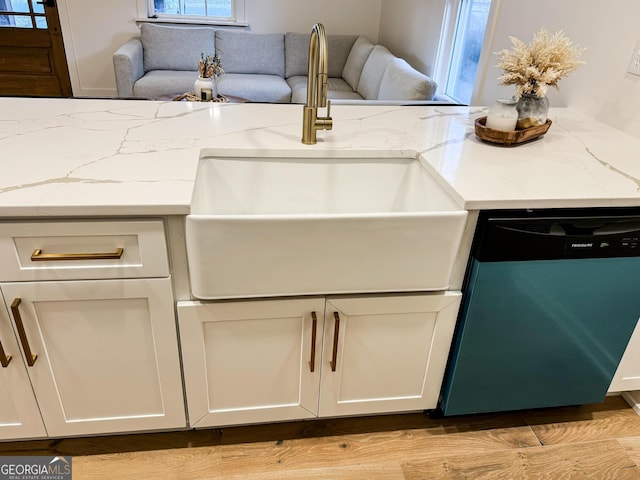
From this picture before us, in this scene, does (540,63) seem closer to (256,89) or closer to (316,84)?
(316,84)

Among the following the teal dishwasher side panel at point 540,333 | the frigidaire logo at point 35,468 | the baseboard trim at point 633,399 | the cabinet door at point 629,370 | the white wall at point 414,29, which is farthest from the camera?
the white wall at point 414,29

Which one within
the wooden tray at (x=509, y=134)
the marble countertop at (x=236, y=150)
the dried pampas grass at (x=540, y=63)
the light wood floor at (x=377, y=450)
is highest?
the dried pampas grass at (x=540, y=63)

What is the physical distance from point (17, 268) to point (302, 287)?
2.18 feet

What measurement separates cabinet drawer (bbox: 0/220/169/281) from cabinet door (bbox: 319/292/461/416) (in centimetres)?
48

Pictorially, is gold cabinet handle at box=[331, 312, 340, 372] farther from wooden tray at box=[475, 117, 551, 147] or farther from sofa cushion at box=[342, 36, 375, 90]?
sofa cushion at box=[342, 36, 375, 90]

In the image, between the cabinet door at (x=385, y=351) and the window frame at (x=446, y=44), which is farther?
the window frame at (x=446, y=44)

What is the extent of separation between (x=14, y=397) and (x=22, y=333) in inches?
9.8

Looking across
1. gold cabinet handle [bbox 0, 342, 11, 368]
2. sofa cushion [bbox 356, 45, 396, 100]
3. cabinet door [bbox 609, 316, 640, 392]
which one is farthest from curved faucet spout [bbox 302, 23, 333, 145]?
sofa cushion [bbox 356, 45, 396, 100]

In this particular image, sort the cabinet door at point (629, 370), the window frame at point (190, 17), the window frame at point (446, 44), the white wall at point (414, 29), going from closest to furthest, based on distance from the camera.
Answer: the cabinet door at point (629, 370) < the window frame at point (446, 44) < the white wall at point (414, 29) < the window frame at point (190, 17)

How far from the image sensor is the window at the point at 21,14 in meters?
4.54

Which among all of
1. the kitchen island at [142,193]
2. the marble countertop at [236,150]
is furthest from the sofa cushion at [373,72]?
the kitchen island at [142,193]

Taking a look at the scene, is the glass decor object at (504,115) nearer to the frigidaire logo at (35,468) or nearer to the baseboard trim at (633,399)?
the baseboard trim at (633,399)

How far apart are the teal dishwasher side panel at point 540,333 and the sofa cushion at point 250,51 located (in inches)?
159

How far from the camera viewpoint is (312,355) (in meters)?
1.35
